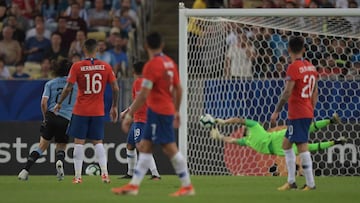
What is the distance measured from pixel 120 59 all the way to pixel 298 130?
941 cm

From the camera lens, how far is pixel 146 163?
11961 mm

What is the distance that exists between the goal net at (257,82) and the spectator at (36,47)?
4.84 meters

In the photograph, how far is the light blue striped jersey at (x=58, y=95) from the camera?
653 inches

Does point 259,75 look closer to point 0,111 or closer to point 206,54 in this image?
point 206,54

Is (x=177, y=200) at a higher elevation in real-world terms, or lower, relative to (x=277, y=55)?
lower

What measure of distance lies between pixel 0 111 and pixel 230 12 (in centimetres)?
502

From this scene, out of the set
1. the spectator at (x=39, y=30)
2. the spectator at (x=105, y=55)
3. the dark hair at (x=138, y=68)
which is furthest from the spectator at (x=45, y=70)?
the dark hair at (x=138, y=68)

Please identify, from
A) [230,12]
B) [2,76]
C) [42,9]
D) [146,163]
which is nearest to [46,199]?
[146,163]

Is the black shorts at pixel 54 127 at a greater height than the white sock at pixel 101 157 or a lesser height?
greater

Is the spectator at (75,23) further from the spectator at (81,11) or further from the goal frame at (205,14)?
the goal frame at (205,14)

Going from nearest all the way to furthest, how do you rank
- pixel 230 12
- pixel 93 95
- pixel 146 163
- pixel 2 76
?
1. pixel 146 163
2. pixel 93 95
3. pixel 230 12
4. pixel 2 76

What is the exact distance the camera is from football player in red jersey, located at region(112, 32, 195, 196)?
39.2 feet

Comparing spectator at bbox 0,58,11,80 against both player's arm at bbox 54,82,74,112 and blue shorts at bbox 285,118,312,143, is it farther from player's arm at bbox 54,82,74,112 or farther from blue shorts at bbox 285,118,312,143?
blue shorts at bbox 285,118,312,143

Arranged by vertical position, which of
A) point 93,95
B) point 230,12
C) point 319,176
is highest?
point 230,12
